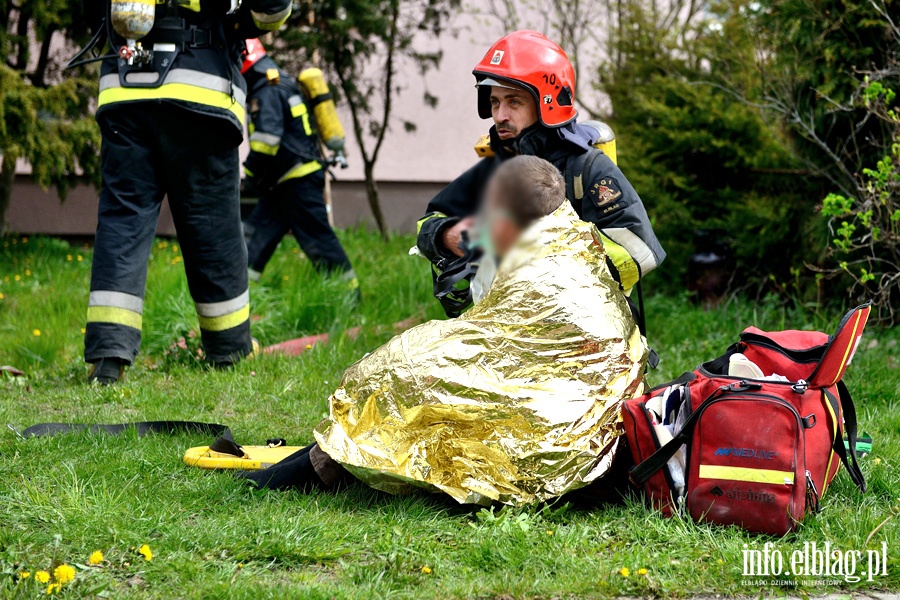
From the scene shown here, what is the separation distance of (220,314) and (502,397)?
2331 mm

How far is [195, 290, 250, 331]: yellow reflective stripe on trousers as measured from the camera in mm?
4543

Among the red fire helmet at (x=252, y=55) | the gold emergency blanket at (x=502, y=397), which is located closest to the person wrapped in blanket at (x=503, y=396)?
the gold emergency blanket at (x=502, y=397)

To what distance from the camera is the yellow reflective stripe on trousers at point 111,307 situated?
13.7 ft

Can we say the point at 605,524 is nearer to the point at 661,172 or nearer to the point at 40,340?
the point at 40,340

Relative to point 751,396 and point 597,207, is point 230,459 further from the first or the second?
point 751,396

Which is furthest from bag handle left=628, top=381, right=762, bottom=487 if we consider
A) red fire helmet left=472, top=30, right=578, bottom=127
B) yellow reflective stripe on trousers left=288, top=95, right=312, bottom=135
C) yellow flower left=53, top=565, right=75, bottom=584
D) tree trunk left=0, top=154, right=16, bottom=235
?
tree trunk left=0, top=154, right=16, bottom=235

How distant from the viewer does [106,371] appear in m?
4.25

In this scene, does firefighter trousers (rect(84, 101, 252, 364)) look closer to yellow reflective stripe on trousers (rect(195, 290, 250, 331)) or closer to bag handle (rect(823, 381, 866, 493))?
yellow reflective stripe on trousers (rect(195, 290, 250, 331))

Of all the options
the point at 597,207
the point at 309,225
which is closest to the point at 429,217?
the point at 597,207

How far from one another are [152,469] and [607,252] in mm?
1693

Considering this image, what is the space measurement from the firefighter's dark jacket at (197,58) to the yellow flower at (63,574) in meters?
2.45

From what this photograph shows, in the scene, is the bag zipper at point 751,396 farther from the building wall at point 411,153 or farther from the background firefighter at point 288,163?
the building wall at point 411,153

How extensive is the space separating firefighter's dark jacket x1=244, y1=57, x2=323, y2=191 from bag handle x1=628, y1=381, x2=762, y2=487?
454cm

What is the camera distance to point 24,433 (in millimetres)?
3404
